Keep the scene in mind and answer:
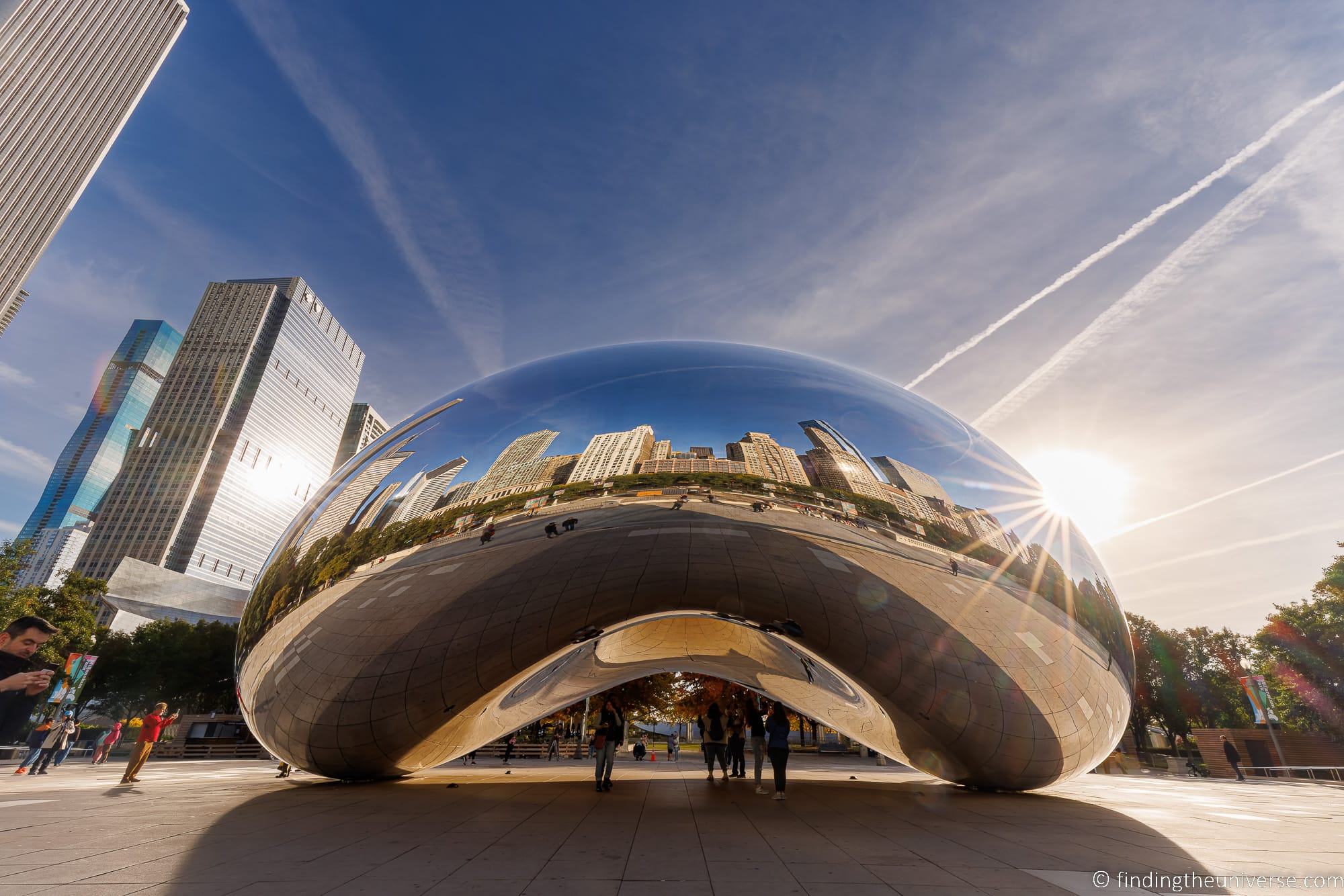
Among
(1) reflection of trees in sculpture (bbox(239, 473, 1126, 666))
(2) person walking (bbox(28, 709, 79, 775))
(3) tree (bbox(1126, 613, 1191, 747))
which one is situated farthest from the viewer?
(3) tree (bbox(1126, 613, 1191, 747))

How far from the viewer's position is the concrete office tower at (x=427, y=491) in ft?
21.2

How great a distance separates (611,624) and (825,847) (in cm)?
296

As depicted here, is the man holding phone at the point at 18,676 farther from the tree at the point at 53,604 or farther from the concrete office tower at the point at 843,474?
the tree at the point at 53,604

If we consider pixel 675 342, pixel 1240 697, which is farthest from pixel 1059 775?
pixel 1240 697

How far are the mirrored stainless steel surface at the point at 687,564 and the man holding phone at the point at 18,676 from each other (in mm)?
1800

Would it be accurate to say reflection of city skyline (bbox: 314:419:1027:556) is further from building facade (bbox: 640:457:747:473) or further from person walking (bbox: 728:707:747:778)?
person walking (bbox: 728:707:747:778)

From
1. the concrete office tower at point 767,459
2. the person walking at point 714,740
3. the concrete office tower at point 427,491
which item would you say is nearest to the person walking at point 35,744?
the concrete office tower at point 427,491

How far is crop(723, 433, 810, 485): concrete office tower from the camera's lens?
6.12m

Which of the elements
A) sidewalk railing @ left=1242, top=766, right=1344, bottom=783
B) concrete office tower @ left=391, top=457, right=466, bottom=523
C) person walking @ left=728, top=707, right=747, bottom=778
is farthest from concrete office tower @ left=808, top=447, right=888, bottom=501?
sidewalk railing @ left=1242, top=766, right=1344, bottom=783

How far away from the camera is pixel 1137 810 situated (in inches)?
310

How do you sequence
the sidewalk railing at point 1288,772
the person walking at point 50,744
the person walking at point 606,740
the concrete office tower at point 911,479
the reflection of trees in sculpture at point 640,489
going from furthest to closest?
1. the sidewalk railing at point 1288,772
2. the person walking at point 50,744
3. the person walking at point 606,740
4. the concrete office tower at point 911,479
5. the reflection of trees in sculpture at point 640,489

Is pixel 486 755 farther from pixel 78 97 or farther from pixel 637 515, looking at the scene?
pixel 78 97

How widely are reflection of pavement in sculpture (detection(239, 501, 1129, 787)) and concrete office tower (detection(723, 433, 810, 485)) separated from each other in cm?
43

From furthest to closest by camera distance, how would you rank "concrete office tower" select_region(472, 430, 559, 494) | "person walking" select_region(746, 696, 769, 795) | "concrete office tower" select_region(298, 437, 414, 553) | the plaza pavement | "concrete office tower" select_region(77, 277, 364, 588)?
1. "concrete office tower" select_region(77, 277, 364, 588)
2. "person walking" select_region(746, 696, 769, 795)
3. "concrete office tower" select_region(298, 437, 414, 553)
4. "concrete office tower" select_region(472, 430, 559, 494)
5. the plaza pavement
